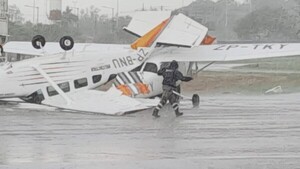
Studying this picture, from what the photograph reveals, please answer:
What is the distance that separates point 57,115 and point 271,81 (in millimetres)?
21501

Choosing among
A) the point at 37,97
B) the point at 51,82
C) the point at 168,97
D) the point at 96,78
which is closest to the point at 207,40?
the point at 96,78

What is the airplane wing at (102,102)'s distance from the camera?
18.5 metres

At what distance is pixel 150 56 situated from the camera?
2292 centimetres

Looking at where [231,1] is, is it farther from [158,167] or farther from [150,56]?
[158,167]

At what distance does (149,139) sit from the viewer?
1354cm

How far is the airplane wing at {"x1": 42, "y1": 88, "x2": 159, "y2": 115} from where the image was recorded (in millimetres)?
18453

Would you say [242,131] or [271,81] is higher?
[242,131]

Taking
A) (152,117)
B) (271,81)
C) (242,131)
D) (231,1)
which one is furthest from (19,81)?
(231,1)

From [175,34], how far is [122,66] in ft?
9.93

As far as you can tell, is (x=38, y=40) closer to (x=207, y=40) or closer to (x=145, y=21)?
(x=145, y=21)

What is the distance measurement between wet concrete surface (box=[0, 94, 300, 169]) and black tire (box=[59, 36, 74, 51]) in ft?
6.61

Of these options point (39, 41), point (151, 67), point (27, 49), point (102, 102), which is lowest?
point (102, 102)

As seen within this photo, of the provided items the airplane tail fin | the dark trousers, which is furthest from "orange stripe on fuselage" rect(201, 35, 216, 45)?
the dark trousers

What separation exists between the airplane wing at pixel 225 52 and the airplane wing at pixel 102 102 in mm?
3893
